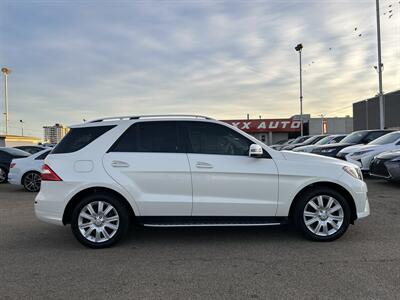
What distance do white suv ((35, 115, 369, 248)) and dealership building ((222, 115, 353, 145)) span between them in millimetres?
43944

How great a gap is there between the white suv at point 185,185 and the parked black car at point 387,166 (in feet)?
17.4

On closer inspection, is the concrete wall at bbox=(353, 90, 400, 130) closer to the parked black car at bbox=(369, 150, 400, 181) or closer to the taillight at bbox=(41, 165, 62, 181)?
the parked black car at bbox=(369, 150, 400, 181)

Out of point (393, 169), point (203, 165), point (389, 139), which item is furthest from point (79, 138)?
point (389, 139)

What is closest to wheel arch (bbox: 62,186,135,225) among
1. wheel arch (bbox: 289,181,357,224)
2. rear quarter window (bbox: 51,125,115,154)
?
rear quarter window (bbox: 51,125,115,154)

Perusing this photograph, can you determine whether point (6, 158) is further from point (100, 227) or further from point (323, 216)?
point (323, 216)

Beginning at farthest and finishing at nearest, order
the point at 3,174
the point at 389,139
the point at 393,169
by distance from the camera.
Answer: the point at 3,174
the point at 389,139
the point at 393,169

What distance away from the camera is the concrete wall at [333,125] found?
2103 inches

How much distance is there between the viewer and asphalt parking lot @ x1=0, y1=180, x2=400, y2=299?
12.9 feet

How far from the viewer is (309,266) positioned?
4.57 meters

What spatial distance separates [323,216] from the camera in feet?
18.3

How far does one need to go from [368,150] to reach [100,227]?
9.94 metres

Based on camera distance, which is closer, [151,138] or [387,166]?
[151,138]

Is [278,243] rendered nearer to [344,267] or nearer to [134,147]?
[344,267]

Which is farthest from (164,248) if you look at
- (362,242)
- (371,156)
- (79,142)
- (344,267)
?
(371,156)
